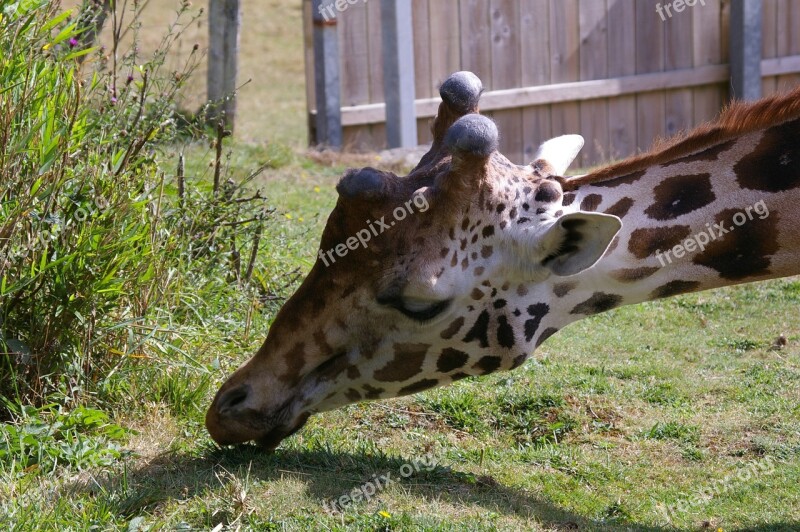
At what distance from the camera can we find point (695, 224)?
411cm

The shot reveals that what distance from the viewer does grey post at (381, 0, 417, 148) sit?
10.3 m

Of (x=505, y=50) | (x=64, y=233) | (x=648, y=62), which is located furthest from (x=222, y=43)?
(x=64, y=233)

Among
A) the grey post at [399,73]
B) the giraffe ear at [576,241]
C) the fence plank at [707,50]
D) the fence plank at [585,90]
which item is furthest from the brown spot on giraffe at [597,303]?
the fence plank at [707,50]

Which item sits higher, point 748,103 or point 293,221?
point 748,103

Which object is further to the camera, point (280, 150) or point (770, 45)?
point (770, 45)

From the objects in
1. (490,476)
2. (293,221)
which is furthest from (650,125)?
(490,476)

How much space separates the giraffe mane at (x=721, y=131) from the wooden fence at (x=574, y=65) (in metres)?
6.80

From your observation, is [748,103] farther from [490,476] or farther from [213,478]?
[213,478]

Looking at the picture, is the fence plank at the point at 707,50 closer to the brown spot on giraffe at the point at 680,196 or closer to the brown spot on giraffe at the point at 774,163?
the brown spot on giraffe at the point at 774,163

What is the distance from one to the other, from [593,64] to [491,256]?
8.28 metres

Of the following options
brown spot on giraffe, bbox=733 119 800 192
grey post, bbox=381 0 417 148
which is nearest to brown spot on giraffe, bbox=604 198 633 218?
brown spot on giraffe, bbox=733 119 800 192

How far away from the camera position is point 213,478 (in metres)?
4.02

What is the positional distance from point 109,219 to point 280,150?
5.33 m

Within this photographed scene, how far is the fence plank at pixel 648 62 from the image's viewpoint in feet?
38.2
